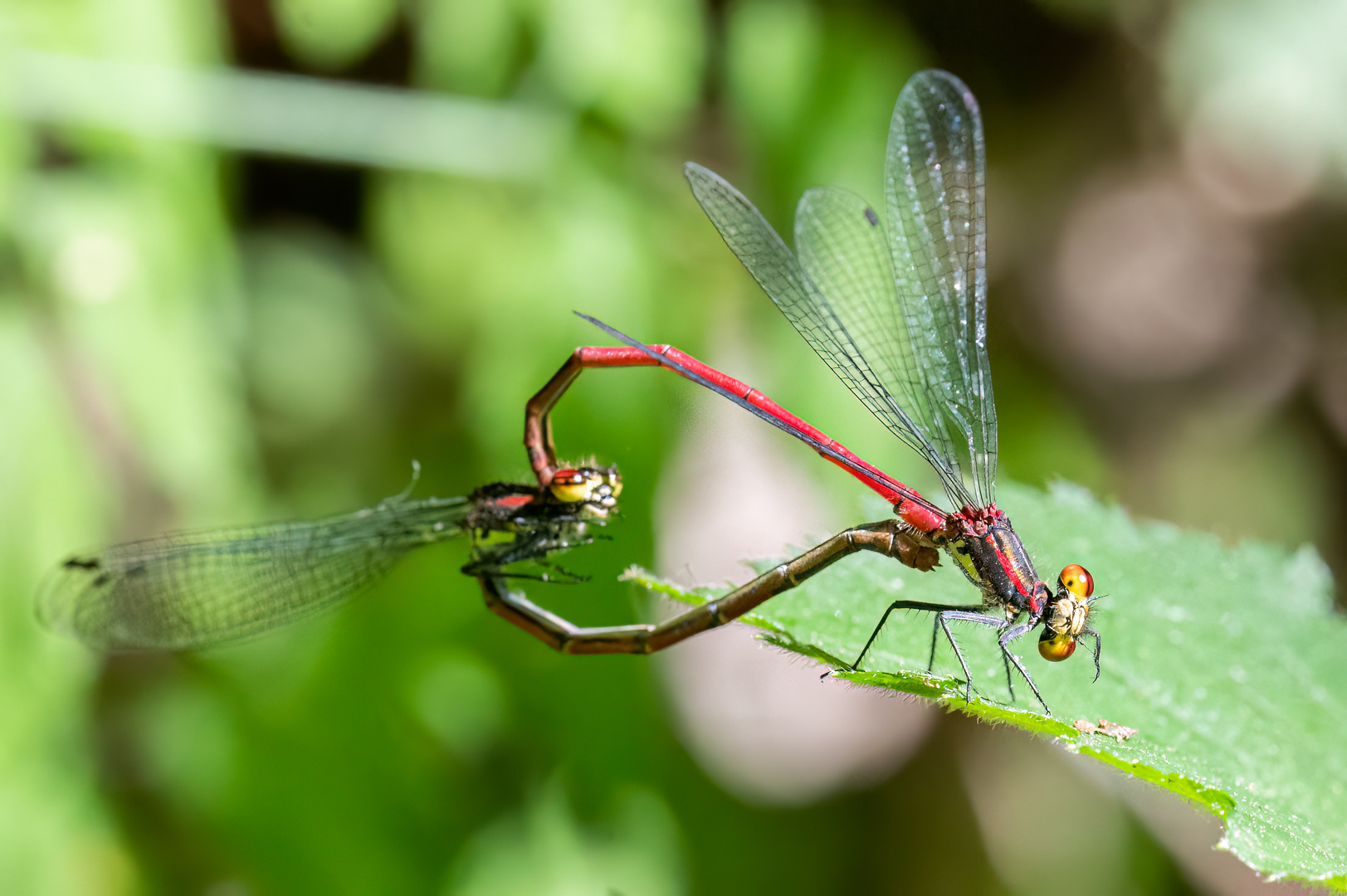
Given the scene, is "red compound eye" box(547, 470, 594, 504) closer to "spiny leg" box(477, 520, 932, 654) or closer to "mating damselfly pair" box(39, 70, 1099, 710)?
"mating damselfly pair" box(39, 70, 1099, 710)

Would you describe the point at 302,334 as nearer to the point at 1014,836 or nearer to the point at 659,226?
the point at 659,226

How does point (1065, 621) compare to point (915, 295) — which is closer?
point (1065, 621)

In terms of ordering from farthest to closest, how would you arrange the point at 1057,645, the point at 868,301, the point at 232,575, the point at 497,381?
the point at 497,381
the point at 232,575
the point at 868,301
the point at 1057,645

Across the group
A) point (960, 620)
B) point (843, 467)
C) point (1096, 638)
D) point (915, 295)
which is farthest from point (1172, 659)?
point (915, 295)

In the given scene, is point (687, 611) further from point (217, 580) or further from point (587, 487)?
point (217, 580)

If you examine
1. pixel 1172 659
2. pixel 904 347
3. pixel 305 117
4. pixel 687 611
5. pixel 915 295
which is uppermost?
pixel 305 117

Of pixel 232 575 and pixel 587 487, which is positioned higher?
pixel 587 487
